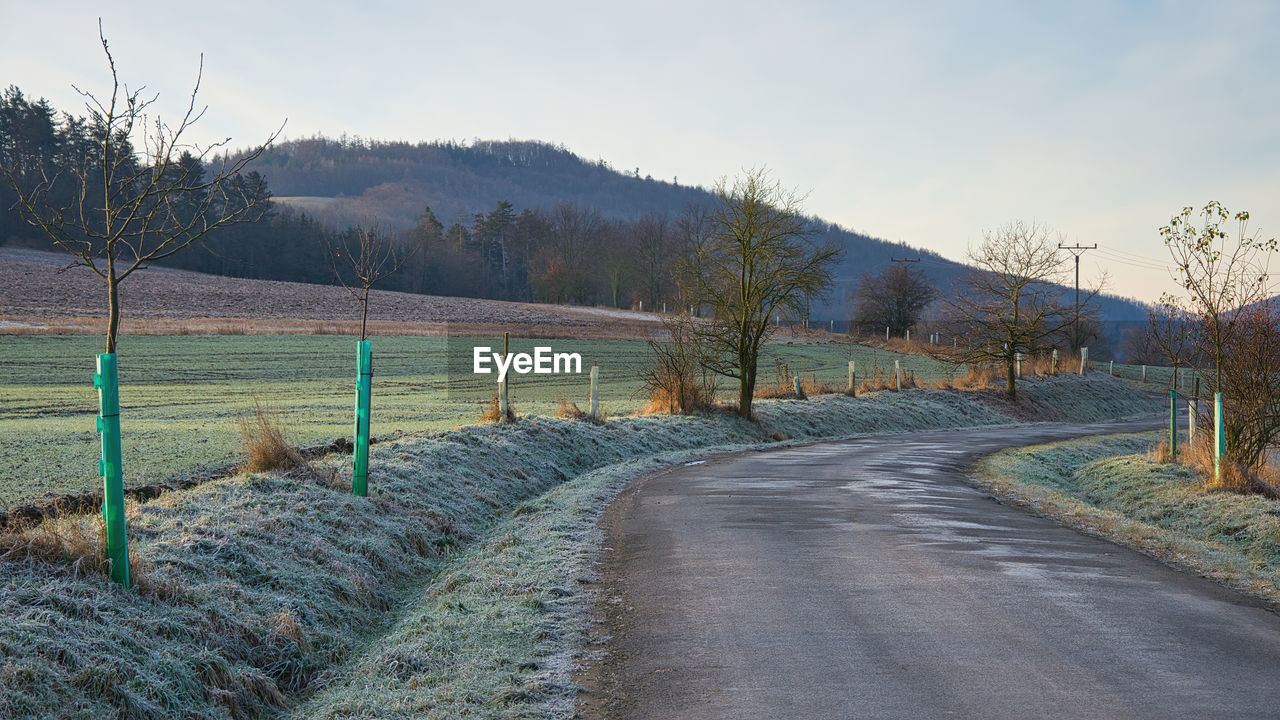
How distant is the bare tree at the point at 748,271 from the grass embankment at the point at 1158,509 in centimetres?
882

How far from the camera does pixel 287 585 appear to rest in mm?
8875

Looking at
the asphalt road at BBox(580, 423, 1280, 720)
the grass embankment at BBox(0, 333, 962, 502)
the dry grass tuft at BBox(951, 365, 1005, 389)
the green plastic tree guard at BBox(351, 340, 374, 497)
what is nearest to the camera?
the asphalt road at BBox(580, 423, 1280, 720)

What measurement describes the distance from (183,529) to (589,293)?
332 ft

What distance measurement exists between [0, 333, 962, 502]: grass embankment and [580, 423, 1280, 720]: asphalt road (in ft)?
22.8

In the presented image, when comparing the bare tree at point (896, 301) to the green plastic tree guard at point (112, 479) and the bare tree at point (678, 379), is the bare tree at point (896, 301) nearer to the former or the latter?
the bare tree at point (678, 379)

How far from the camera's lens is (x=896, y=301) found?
85.5m

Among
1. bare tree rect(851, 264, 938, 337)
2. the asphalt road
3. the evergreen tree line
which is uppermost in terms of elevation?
the evergreen tree line

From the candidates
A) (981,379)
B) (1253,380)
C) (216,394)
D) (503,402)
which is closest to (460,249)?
(981,379)

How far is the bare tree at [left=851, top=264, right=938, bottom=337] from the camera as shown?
8500 centimetres

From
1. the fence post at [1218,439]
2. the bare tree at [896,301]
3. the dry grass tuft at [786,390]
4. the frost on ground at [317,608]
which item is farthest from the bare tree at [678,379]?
the bare tree at [896,301]

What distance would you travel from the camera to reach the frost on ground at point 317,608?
6.20m

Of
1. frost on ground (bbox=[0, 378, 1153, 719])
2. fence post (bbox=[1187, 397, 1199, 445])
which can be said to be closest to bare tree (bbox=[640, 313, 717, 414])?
fence post (bbox=[1187, 397, 1199, 445])

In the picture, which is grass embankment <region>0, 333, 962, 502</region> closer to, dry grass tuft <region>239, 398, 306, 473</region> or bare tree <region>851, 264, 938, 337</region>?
dry grass tuft <region>239, 398, 306, 473</region>

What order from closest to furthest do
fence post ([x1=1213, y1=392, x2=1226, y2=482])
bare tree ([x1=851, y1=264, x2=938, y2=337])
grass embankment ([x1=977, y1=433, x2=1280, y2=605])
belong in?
1. grass embankment ([x1=977, y1=433, x2=1280, y2=605])
2. fence post ([x1=1213, y1=392, x2=1226, y2=482])
3. bare tree ([x1=851, y1=264, x2=938, y2=337])
